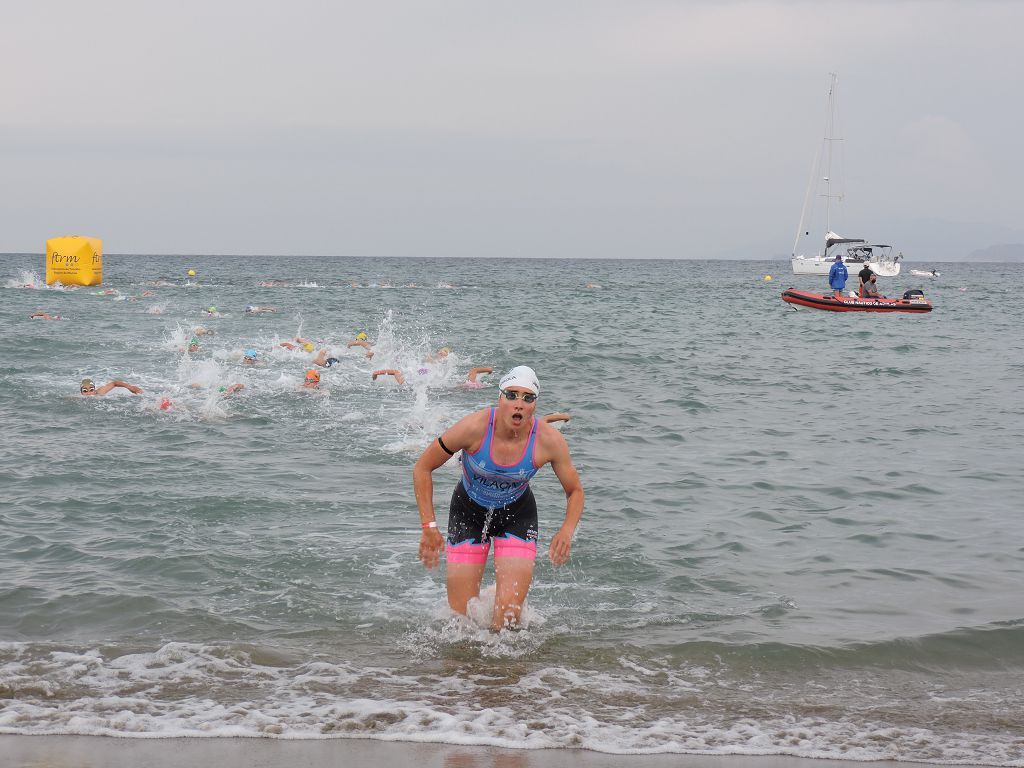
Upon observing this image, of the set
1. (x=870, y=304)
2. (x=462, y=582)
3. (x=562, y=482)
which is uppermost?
(x=870, y=304)

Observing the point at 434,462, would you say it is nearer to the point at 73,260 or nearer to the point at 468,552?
the point at 468,552

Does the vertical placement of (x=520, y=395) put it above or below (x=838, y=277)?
below

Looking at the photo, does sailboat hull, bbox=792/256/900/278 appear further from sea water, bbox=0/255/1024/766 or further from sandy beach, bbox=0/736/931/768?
sandy beach, bbox=0/736/931/768

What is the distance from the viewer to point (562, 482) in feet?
19.3

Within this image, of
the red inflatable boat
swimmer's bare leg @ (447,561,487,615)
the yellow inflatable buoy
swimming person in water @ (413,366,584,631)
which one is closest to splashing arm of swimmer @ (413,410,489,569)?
swimming person in water @ (413,366,584,631)

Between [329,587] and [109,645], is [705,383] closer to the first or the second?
[329,587]

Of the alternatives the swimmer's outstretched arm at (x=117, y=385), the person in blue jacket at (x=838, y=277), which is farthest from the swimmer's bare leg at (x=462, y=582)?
the person in blue jacket at (x=838, y=277)

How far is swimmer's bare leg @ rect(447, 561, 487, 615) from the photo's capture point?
20.4 feet

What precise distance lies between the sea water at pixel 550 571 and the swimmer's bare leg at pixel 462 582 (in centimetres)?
14

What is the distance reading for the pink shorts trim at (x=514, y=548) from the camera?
6055 millimetres

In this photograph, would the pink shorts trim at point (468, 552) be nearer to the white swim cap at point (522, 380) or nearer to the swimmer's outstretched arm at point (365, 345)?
the white swim cap at point (522, 380)

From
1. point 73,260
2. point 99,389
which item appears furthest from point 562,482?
point 73,260

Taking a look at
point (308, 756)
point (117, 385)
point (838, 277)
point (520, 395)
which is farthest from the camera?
point (838, 277)

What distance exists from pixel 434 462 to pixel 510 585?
0.92m
